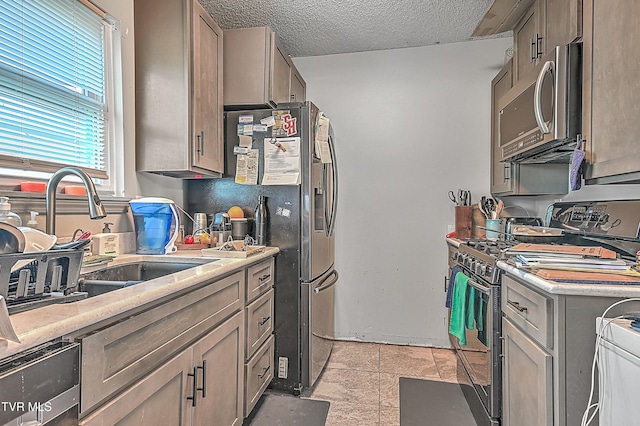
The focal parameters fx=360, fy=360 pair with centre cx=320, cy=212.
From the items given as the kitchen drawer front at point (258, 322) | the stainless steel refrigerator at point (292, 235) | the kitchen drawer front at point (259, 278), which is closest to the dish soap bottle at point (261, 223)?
the stainless steel refrigerator at point (292, 235)

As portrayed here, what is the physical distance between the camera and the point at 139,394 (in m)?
0.97

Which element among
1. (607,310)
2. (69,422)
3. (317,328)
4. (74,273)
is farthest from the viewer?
(317,328)

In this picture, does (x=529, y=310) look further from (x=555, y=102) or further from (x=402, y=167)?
(x=402, y=167)

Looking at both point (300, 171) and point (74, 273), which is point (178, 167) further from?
point (74, 273)

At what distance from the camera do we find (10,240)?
2.74 ft

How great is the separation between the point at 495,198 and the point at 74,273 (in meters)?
2.95

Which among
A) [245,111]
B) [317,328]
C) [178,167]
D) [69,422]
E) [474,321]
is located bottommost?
[317,328]

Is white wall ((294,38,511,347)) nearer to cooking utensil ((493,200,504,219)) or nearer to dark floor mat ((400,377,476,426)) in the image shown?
cooking utensil ((493,200,504,219))

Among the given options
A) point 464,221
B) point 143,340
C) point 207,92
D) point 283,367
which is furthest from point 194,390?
point 464,221

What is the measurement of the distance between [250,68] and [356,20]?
912 millimetres

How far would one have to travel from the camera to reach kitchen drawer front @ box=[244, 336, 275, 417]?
1.78m

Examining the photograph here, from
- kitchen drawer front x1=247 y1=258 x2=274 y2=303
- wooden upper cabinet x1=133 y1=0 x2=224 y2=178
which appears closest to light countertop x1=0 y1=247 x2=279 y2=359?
kitchen drawer front x1=247 y1=258 x2=274 y2=303

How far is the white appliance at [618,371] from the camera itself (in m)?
0.88

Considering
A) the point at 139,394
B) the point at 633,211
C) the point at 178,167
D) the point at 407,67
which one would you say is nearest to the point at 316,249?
the point at 178,167
